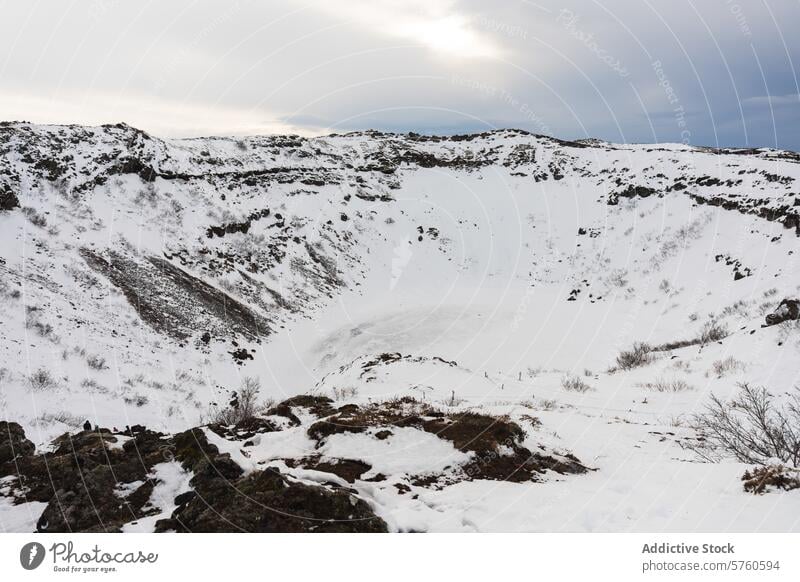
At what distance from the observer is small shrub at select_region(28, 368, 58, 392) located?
15195 mm

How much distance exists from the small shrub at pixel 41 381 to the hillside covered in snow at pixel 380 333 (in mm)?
90

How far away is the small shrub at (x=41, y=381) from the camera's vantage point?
49.9ft

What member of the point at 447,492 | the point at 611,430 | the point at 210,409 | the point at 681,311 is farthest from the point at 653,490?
the point at 681,311

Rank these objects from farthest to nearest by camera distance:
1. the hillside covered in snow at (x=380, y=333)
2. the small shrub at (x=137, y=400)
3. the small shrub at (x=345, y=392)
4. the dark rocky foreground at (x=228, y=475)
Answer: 1. the small shrub at (x=137, y=400)
2. the small shrub at (x=345, y=392)
3. the hillside covered in snow at (x=380, y=333)
4. the dark rocky foreground at (x=228, y=475)

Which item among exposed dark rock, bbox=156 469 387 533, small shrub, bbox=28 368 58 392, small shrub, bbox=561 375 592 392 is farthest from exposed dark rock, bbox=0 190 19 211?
small shrub, bbox=561 375 592 392

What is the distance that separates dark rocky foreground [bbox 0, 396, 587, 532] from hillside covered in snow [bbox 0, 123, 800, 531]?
0.04 m

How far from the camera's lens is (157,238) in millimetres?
34031

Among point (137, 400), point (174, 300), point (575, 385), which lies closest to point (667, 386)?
point (575, 385)

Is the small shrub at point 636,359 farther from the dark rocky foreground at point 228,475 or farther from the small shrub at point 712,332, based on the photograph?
the dark rocky foreground at point 228,475

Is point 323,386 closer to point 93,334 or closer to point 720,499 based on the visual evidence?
point 93,334

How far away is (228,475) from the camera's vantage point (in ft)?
19.6

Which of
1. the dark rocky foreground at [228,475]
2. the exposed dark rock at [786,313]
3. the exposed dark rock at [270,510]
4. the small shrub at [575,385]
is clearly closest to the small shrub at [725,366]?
the exposed dark rock at [786,313]

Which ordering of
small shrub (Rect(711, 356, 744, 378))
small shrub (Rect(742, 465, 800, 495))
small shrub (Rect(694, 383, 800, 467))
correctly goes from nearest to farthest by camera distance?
1. small shrub (Rect(742, 465, 800, 495))
2. small shrub (Rect(694, 383, 800, 467))
3. small shrub (Rect(711, 356, 744, 378))

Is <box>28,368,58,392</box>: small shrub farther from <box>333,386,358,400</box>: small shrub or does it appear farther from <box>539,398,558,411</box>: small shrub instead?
<box>539,398,558,411</box>: small shrub
